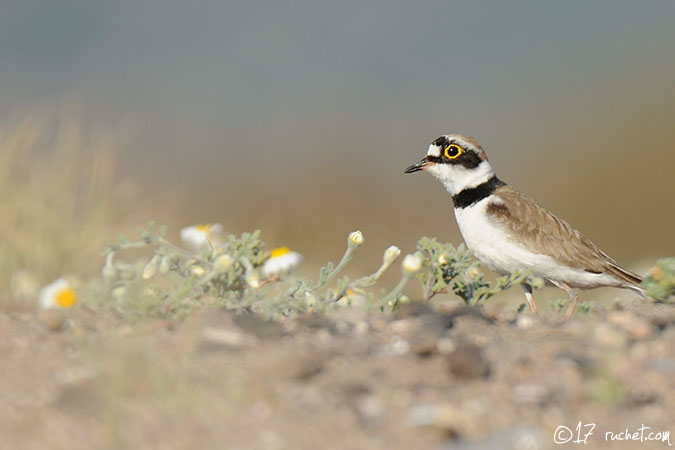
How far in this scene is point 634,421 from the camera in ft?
8.36

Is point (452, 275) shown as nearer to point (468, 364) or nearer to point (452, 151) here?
point (452, 151)

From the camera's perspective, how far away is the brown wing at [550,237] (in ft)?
16.5

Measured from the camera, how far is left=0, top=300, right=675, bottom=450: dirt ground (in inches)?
94.7

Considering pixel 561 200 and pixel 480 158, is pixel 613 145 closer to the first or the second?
pixel 561 200

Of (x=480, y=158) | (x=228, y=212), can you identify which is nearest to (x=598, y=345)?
(x=480, y=158)

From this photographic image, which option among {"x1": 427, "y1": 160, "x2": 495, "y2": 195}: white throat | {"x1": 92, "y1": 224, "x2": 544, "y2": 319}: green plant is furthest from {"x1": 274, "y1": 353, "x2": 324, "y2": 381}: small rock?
{"x1": 427, "y1": 160, "x2": 495, "y2": 195}: white throat

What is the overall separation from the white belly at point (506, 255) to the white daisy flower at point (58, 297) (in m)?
2.42

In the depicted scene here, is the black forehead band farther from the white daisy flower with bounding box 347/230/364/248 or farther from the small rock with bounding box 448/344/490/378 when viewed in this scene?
the small rock with bounding box 448/344/490/378

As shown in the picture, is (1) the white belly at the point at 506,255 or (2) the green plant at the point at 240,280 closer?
(2) the green plant at the point at 240,280

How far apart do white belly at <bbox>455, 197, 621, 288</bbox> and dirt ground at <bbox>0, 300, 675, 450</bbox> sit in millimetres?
1637

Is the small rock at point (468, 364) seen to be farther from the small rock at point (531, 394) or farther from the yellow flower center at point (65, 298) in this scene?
the yellow flower center at point (65, 298)

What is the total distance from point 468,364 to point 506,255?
2.29m

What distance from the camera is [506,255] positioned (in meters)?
5.02

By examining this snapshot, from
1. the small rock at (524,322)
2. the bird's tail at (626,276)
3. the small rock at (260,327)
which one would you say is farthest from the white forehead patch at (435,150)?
the small rock at (260,327)
